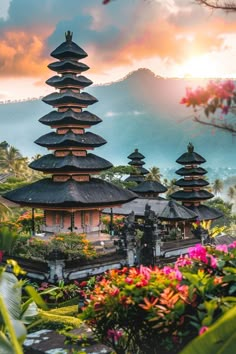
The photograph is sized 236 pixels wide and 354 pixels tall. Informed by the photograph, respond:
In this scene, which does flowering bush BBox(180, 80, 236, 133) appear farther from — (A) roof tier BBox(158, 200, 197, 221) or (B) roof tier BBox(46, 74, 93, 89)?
(A) roof tier BBox(158, 200, 197, 221)

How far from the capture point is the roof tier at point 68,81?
68.1ft

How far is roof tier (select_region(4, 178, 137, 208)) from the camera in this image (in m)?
18.4

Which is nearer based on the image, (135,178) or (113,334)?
(113,334)

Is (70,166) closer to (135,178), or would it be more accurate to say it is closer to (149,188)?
(149,188)

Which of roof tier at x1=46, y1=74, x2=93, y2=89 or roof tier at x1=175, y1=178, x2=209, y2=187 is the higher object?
roof tier at x1=46, y1=74, x2=93, y2=89

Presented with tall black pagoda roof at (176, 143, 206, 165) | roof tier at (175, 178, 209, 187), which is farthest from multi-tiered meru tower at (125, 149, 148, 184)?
tall black pagoda roof at (176, 143, 206, 165)

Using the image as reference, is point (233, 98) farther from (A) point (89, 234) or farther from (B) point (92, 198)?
(A) point (89, 234)

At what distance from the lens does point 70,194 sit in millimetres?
18406

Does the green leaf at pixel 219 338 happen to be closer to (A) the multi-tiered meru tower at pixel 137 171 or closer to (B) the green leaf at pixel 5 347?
(B) the green leaf at pixel 5 347

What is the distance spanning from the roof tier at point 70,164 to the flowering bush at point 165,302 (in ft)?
47.6

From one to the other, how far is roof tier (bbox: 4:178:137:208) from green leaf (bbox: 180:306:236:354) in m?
15.3

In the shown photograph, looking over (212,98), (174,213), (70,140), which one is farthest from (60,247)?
(212,98)

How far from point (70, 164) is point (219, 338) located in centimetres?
1672

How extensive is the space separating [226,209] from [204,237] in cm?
3258
